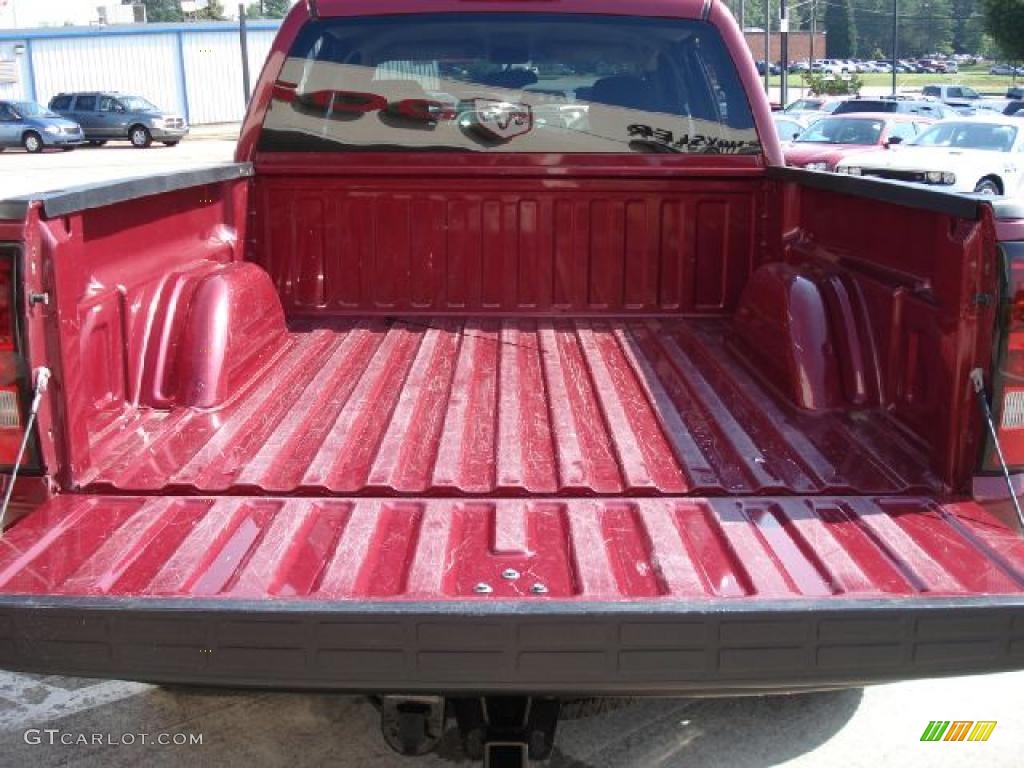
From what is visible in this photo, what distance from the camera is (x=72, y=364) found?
2719 mm

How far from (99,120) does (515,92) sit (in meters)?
32.7

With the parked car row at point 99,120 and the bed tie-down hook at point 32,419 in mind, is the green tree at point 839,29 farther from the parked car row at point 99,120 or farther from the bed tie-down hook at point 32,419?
the bed tie-down hook at point 32,419

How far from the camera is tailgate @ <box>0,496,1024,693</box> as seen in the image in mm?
2174

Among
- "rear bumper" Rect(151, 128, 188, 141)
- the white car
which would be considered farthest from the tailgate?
"rear bumper" Rect(151, 128, 188, 141)

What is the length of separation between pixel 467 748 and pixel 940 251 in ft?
5.72

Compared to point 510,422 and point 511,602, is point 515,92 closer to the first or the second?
point 510,422

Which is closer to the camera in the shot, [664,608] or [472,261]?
[664,608]

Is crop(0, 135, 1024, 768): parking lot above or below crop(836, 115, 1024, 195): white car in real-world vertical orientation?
below

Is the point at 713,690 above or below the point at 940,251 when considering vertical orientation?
below

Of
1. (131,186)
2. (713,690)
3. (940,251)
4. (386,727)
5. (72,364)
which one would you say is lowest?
(386,727)

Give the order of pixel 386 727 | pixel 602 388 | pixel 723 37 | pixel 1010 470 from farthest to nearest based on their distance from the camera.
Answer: pixel 723 37 < pixel 602 388 < pixel 386 727 < pixel 1010 470

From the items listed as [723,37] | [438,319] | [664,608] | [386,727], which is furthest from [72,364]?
[723,37]

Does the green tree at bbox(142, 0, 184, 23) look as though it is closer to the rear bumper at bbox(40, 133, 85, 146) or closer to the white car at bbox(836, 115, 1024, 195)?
the rear bumper at bbox(40, 133, 85, 146)

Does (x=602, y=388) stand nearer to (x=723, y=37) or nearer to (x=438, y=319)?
(x=438, y=319)
